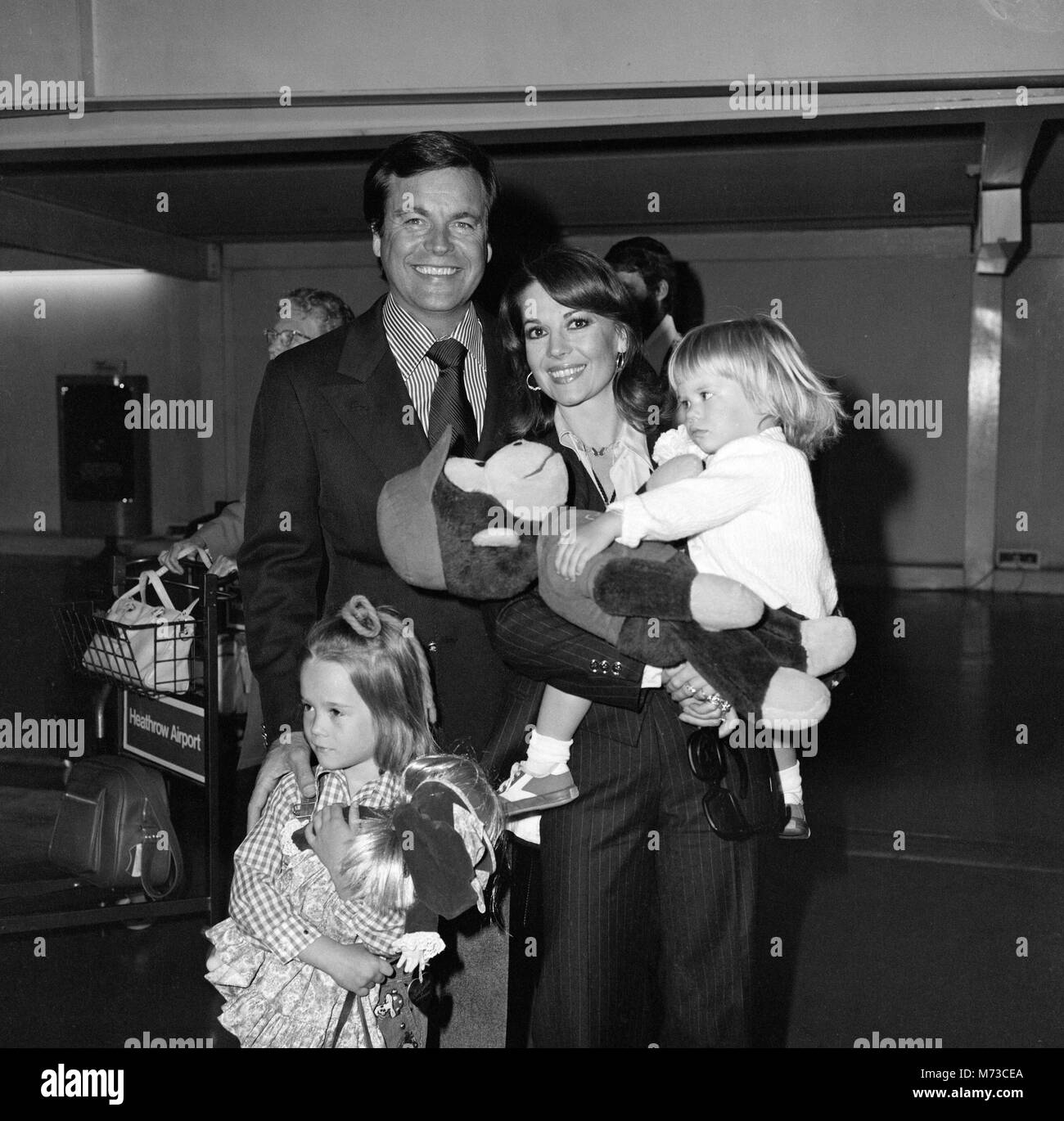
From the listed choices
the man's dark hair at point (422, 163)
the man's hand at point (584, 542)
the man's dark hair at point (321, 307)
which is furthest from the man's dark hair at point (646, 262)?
the man's hand at point (584, 542)

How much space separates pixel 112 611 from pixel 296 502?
162cm

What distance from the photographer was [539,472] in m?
1.46

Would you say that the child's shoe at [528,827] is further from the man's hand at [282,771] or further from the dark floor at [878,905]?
the dark floor at [878,905]

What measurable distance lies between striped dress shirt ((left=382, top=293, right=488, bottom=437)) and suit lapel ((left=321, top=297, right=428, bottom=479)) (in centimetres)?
1

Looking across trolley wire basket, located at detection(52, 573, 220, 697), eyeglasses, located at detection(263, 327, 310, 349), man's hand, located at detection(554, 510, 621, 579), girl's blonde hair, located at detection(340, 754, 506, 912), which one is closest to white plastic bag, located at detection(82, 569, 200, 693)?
trolley wire basket, located at detection(52, 573, 220, 697)

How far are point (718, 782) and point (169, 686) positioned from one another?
193 centimetres

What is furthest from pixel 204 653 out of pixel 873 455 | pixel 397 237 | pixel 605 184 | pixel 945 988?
pixel 873 455

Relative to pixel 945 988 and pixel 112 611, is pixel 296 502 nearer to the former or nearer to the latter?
pixel 112 611

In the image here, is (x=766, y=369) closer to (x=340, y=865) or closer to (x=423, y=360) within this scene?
(x=423, y=360)

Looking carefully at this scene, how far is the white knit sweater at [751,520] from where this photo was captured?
4.70 feet

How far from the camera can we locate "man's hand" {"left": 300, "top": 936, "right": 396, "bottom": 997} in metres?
1.74

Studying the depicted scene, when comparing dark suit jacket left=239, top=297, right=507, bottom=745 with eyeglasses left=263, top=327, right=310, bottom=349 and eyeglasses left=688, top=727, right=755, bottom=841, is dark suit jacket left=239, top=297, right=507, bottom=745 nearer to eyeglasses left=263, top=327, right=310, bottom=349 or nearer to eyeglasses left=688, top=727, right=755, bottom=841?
eyeglasses left=688, top=727, right=755, bottom=841

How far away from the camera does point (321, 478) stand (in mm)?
1817
